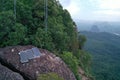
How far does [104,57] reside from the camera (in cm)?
9919

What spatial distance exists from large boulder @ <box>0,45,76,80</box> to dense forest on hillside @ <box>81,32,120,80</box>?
37.8 m

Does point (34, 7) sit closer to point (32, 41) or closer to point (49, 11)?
point (49, 11)

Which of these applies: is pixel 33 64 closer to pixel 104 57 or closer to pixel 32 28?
pixel 32 28

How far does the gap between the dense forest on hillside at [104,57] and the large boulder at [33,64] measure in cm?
3779

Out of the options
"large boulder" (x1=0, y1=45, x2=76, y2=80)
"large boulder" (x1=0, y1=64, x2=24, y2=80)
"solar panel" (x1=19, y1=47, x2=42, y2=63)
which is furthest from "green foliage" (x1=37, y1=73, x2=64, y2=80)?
"solar panel" (x1=19, y1=47, x2=42, y2=63)

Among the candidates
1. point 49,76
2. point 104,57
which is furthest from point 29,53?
point 104,57

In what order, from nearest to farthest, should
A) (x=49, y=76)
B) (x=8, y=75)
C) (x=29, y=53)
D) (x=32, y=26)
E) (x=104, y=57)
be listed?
(x=8, y=75) < (x=49, y=76) < (x=29, y=53) < (x=32, y=26) < (x=104, y=57)

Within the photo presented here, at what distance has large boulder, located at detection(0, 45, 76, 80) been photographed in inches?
738

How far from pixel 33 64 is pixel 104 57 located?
82.2 m

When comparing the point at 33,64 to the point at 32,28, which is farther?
the point at 32,28

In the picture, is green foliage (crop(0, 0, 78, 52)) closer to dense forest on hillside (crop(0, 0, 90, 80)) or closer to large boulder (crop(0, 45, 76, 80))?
dense forest on hillside (crop(0, 0, 90, 80))

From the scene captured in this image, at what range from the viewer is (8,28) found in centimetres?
2253

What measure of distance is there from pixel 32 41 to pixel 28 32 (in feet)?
5.73

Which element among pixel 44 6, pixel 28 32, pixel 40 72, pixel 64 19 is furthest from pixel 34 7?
pixel 40 72
